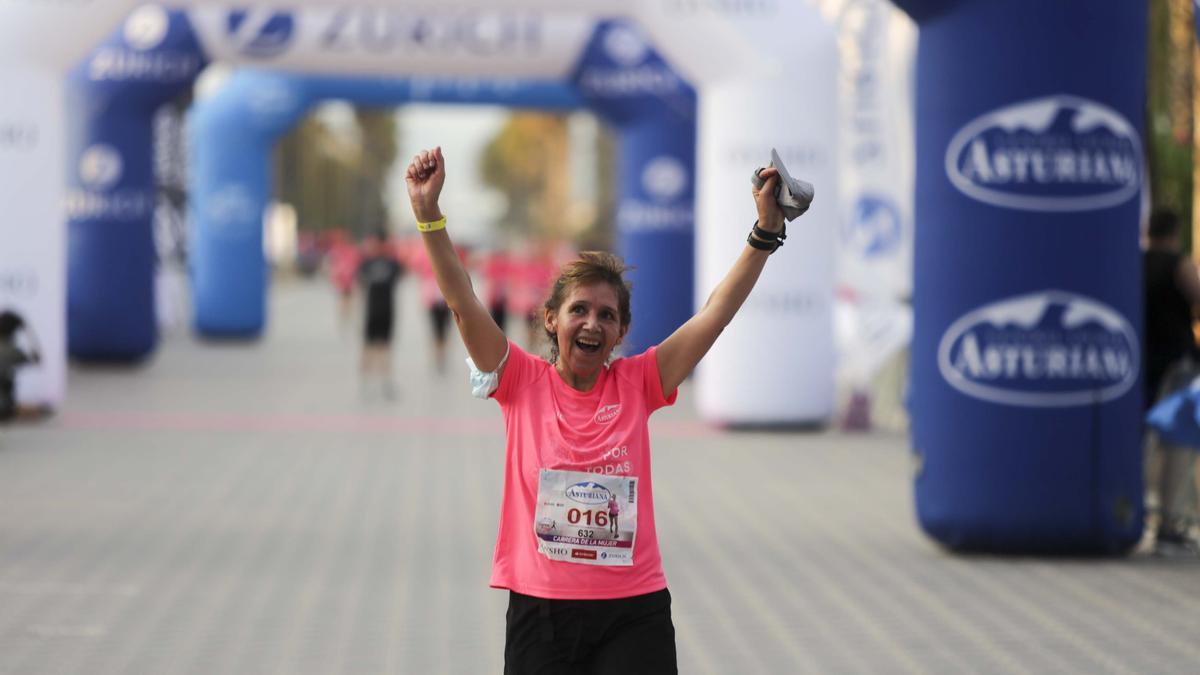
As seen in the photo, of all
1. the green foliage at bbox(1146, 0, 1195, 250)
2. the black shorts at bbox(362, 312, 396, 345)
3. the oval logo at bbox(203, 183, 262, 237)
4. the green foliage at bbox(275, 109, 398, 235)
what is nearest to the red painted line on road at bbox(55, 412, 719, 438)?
the black shorts at bbox(362, 312, 396, 345)

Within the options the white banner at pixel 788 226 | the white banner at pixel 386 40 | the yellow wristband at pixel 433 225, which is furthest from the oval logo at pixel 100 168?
the yellow wristband at pixel 433 225

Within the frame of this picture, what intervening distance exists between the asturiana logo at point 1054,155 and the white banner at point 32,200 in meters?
8.31

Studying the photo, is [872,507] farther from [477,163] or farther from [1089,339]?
[477,163]

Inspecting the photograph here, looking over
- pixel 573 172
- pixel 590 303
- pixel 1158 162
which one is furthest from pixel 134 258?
pixel 573 172

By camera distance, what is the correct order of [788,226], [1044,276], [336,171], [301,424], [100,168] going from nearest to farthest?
[1044,276] < [788,226] < [301,424] < [100,168] < [336,171]

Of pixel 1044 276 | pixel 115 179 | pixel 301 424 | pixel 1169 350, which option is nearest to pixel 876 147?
pixel 301 424

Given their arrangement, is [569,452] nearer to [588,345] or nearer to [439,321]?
[588,345]

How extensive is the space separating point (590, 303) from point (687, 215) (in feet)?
54.9

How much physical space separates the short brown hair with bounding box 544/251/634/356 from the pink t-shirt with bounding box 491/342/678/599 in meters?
0.13

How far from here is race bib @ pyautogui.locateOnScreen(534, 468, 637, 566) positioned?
3.87 metres

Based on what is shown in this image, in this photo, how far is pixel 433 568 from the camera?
8312mm

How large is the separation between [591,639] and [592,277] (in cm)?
77

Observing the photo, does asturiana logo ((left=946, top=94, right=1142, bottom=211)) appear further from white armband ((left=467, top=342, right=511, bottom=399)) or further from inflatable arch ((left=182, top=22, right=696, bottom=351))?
inflatable arch ((left=182, top=22, right=696, bottom=351))

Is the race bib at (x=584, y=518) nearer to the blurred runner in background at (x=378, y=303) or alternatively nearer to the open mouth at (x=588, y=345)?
the open mouth at (x=588, y=345)
